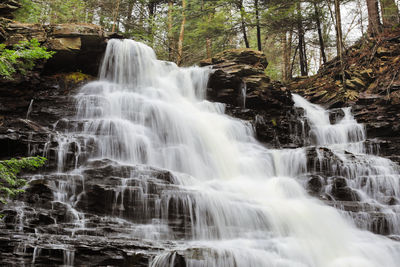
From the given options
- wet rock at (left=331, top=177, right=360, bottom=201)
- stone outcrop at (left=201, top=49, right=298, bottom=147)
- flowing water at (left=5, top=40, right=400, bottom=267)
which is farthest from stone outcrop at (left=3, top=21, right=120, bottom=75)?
wet rock at (left=331, top=177, right=360, bottom=201)

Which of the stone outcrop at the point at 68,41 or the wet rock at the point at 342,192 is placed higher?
the stone outcrop at the point at 68,41

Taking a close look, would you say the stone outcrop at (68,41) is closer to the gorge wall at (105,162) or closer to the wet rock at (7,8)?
the gorge wall at (105,162)

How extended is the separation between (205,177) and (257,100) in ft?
18.8

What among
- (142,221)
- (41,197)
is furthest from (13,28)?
(142,221)

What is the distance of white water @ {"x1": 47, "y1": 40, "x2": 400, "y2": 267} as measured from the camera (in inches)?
245

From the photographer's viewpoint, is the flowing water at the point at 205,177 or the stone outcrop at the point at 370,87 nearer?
the flowing water at the point at 205,177

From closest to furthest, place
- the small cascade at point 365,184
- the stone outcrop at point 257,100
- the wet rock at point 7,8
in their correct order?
the small cascade at point 365,184, the wet rock at point 7,8, the stone outcrop at point 257,100

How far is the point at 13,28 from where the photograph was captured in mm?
10781

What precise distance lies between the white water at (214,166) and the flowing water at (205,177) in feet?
0.09

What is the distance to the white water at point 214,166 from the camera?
6211 millimetres

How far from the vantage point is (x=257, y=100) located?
44.1 feet

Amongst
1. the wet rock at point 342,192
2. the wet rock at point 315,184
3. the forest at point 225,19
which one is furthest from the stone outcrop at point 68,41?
the wet rock at point 342,192

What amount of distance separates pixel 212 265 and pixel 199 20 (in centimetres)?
1713

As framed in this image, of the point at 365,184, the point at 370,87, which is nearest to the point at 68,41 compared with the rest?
the point at 365,184
